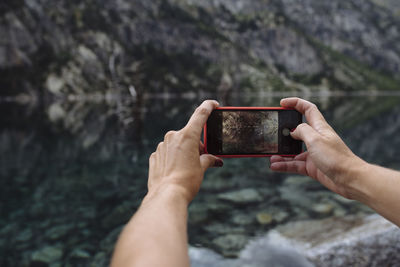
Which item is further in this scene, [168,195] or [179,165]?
[179,165]

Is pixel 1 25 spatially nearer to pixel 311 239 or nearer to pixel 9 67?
pixel 9 67

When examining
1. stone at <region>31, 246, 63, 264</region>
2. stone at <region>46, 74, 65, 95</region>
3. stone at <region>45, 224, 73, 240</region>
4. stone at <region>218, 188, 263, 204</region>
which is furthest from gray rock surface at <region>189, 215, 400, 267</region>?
stone at <region>46, 74, 65, 95</region>

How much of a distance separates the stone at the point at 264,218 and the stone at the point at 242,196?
1436 mm

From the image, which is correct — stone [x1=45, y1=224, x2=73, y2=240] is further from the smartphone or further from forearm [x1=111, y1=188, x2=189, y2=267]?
forearm [x1=111, y1=188, x2=189, y2=267]

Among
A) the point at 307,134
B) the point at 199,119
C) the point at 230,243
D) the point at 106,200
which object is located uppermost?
the point at 199,119

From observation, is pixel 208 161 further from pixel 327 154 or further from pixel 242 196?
pixel 242 196

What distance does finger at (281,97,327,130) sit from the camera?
3.32 meters

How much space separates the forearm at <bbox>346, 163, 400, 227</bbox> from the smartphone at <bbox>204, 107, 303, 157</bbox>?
114 cm

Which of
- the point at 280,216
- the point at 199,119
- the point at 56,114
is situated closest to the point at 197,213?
the point at 280,216

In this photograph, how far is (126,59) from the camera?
173 meters

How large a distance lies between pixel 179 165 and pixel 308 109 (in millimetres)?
1734

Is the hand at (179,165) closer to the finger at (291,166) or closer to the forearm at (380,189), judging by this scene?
the finger at (291,166)

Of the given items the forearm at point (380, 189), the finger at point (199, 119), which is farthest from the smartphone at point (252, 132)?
the forearm at point (380, 189)

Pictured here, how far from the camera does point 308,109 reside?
3529 millimetres
